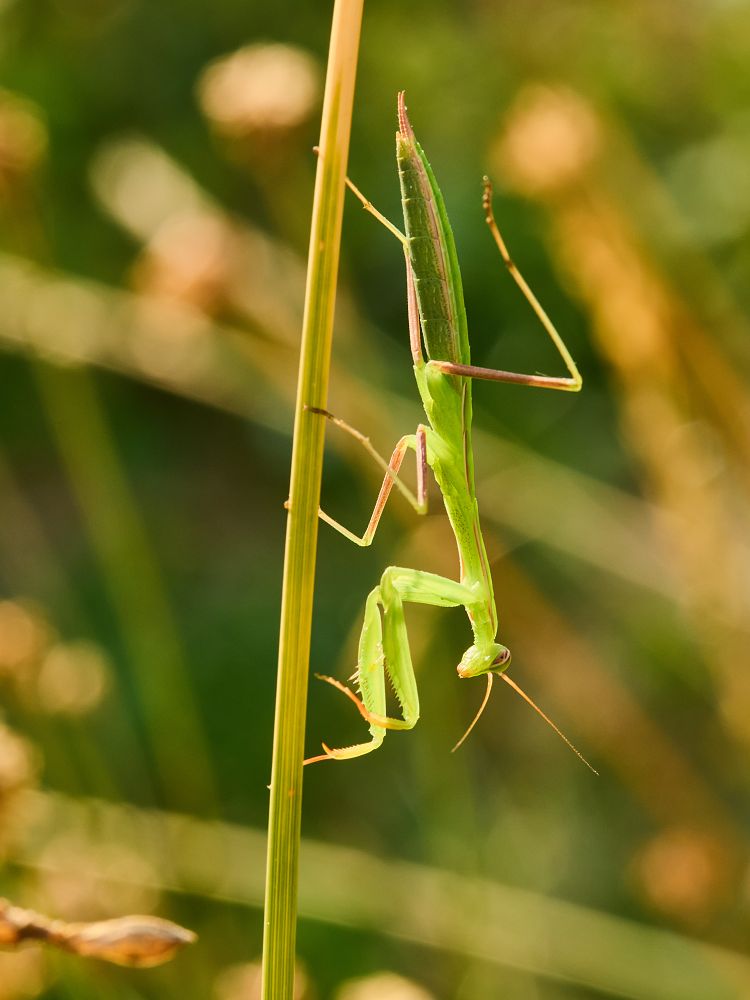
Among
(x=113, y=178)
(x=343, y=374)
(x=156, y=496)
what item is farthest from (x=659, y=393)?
(x=156, y=496)

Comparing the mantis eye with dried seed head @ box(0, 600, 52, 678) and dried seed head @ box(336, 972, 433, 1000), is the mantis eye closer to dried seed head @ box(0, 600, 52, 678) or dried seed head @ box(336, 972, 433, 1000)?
dried seed head @ box(336, 972, 433, 1000)

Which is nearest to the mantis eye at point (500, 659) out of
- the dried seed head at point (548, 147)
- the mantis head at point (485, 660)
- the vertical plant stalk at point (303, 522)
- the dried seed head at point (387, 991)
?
the mantis head at point (485, 660)

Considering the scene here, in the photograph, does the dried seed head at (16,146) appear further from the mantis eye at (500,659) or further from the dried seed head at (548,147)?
the mantis eye at (500,659)

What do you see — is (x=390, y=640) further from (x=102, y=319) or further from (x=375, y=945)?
(x=375, y=945)

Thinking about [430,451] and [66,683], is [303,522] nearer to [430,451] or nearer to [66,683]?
[430,451]

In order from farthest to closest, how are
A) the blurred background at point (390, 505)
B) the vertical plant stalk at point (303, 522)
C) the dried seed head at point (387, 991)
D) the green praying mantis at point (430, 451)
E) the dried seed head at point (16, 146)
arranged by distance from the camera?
1. the blurred background at point (390, 505)
2. the dried seed head at point (16, 146)
3. the dried seed head at point (387, 991)
4. the green praying mantis at point (430, 451)
5. the vertical plant stalk at point (303, 522)

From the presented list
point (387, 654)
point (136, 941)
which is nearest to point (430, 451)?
point (387, 654)

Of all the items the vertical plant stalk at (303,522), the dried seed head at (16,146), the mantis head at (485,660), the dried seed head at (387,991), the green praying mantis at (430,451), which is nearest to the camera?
the vertical plant stalk at (303,522)

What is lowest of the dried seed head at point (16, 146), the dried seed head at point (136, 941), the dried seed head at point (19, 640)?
the dried seed head at point (136, 941)
